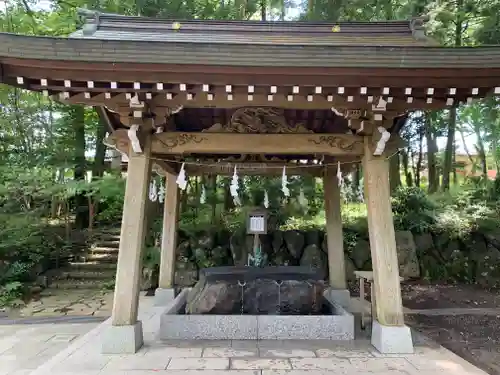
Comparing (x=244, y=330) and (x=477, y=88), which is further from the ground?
(x=477, y=88)

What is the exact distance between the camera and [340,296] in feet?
22.1

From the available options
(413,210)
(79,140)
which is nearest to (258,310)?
(413,210)

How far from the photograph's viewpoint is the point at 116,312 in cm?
434

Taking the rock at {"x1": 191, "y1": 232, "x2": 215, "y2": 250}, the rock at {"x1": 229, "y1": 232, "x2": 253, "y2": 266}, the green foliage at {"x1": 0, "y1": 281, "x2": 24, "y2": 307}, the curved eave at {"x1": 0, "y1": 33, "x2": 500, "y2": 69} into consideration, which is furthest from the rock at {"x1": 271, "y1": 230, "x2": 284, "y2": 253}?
the curved eave at {"x1": 0, "y1": 33, "x2": 500, "y2": 69}

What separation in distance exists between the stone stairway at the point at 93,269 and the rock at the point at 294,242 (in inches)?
178

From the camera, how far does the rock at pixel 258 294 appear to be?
201 inches

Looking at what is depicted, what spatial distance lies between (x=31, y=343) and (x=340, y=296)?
192 inches

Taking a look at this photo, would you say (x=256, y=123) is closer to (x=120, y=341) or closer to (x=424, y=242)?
(x=120, y=341)

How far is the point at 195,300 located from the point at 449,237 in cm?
741

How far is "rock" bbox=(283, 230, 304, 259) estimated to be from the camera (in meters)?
9.35

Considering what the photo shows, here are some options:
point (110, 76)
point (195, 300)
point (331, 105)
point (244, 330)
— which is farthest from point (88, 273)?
point (331, 105)

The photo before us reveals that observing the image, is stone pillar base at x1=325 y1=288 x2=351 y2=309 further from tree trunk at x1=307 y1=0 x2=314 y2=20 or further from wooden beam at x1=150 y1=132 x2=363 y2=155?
tree trunk at x1=307 y1=0 x2=314 y2=20

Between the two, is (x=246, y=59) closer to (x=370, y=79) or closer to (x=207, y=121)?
(x=370, y=79)

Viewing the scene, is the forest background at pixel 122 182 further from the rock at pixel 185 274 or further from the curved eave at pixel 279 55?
the curved eave at pixel 279 55
